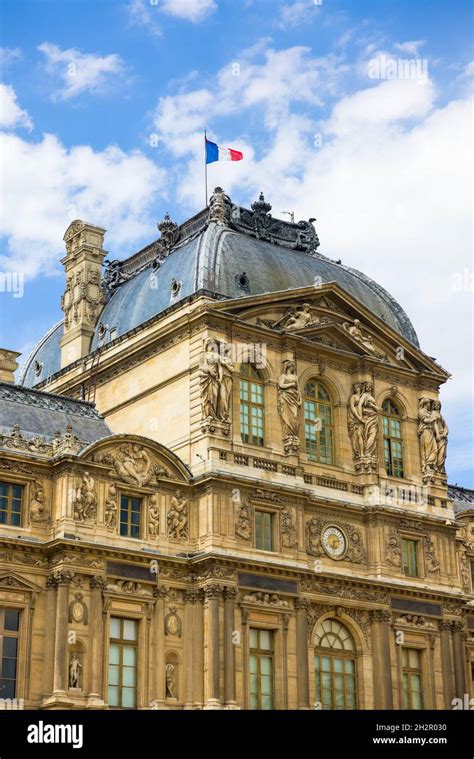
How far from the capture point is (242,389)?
49.2 metres

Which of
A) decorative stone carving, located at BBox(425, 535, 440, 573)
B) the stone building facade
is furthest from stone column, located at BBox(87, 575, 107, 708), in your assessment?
decorative stone carving, located at BBox(425, 535, 440, 573)

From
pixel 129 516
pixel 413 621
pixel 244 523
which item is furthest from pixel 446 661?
pixel 129 516

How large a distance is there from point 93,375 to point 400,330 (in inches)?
551

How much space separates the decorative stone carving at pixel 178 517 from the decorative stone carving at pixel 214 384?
3016mm

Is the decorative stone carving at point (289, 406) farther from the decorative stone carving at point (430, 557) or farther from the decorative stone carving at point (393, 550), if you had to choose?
the decorative stone carving at point (430, 557)

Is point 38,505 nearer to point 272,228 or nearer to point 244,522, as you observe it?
point 244,522

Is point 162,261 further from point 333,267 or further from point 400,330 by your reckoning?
point 400,330

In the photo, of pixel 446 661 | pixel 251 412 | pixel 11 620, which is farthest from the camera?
pixel 446 661

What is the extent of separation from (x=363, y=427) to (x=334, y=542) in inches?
205

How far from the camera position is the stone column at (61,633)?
41.0 meters

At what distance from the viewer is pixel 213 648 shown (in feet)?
144

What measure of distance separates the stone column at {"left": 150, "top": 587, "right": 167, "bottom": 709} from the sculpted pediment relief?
4157 mm
